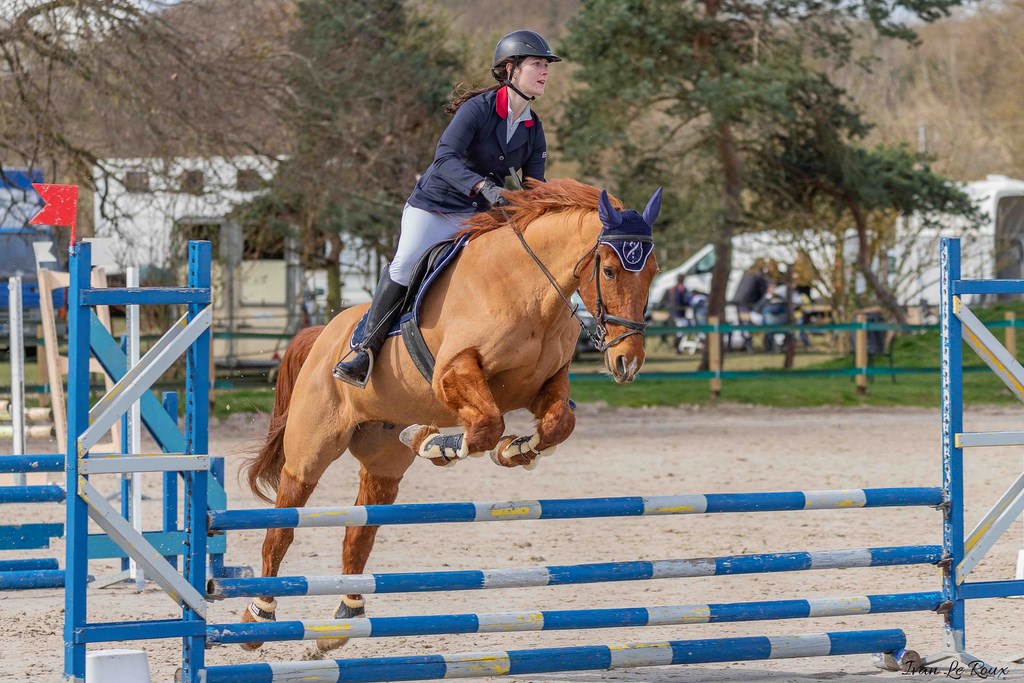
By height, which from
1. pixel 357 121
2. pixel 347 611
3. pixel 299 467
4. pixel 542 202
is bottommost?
pixel 347 611

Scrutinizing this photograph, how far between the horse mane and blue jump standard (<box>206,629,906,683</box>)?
152 centimetres

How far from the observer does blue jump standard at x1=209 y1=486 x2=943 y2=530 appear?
371cm

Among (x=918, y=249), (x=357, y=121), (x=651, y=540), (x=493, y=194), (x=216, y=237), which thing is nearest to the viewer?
(x=493, y=194)

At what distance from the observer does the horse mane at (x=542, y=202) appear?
447cm

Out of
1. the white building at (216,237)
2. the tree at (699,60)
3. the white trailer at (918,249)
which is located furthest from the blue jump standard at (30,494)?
the white trailer at (918,249)

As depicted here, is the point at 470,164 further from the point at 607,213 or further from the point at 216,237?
the point at 216,237

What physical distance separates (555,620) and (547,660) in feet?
0.44

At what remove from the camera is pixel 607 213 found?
13.2 feet

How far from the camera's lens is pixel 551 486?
9.32m

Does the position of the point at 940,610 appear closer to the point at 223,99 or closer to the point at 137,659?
the point at 137,659

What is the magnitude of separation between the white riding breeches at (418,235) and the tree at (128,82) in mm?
6758

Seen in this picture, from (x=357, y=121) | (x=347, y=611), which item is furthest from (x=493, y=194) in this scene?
(x=357, y=121)

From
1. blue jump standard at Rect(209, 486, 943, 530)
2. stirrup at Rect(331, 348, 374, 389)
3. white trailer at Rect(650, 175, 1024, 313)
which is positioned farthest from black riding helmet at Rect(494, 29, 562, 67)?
white trailer at Rect(650, 175, 1024, 313)

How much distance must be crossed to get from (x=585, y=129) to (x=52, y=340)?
9.39m
